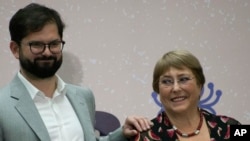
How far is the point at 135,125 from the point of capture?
4.97ft

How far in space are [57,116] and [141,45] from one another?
1156mm

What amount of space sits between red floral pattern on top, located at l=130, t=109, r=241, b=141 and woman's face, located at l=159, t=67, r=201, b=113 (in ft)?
0.24

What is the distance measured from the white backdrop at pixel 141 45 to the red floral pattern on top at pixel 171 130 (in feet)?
3.21

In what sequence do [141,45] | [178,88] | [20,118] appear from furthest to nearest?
[141,45] → [178,88] → [20,118]

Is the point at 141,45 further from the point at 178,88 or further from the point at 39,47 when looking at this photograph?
the point at 39,47

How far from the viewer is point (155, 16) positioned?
257cm

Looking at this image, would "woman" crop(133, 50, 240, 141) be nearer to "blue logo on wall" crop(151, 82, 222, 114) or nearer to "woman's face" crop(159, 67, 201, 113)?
"woman's face" crop(159, 67, 201, 113)

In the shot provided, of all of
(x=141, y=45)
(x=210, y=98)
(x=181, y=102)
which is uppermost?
(x=141, y=45)

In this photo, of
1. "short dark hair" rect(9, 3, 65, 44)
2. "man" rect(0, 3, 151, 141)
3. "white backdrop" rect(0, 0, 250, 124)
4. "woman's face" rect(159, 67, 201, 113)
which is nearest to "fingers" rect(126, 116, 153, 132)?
"man" rect(0, 3, 151, 141)

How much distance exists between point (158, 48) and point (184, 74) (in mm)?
1046

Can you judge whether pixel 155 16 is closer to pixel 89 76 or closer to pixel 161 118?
pixel 89 76

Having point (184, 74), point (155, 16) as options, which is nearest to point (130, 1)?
point (155, 16)

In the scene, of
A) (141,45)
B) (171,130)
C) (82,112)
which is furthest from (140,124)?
(141,45)

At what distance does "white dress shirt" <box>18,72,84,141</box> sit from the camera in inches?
58.8
